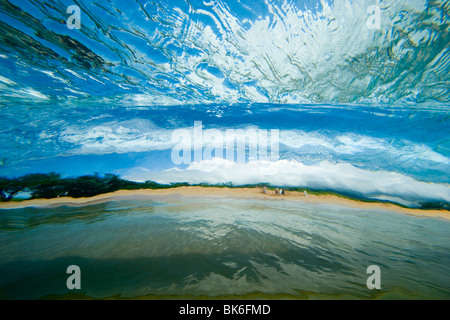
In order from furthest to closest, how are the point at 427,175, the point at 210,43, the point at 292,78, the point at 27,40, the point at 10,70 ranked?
1. the point at 427,175
2. the point at 292,78
3. the point at 10,70
4. the point at 210,43
5. the point at 27,40

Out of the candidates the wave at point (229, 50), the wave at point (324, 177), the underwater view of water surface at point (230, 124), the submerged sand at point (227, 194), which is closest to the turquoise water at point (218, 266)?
the underwater view of water surface at point (230, 124)

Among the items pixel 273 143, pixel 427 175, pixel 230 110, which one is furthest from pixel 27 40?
pixel 427 175

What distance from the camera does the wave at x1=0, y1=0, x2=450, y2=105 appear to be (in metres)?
4.54

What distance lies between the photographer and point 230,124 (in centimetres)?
1057

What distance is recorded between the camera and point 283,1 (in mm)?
4430

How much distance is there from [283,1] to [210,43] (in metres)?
2.56

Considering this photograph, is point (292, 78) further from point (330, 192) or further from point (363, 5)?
point (330, 192)

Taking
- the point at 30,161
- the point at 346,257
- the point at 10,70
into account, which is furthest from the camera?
the point at 30,161

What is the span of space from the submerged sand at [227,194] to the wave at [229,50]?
13841 mm

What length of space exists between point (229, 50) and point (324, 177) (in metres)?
13.8

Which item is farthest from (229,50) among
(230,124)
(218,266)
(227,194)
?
(227,194)

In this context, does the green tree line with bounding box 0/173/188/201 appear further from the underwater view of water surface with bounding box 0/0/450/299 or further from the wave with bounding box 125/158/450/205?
the wave with bounding box 125/158/450/205

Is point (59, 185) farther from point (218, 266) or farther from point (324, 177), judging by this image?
point (324, 177)

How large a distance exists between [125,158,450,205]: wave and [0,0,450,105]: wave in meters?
7.23
